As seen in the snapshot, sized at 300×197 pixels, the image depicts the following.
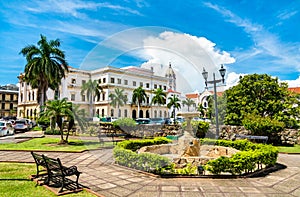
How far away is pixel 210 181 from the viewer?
6512mm

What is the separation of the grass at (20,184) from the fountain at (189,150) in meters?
4.37

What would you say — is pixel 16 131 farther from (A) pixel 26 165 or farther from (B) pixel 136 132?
(A) pixel 26 165

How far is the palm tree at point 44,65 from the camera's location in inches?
1213

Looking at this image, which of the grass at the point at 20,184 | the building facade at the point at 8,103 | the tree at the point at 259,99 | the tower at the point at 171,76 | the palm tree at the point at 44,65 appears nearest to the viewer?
the grass at the point at 20,184

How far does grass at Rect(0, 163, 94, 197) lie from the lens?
5207mm

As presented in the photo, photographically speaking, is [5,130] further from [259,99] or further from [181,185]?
[259,99]

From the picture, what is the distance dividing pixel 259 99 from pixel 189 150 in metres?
11.2

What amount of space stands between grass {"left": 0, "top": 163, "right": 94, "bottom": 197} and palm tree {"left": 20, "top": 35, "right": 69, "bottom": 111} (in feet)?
81.8

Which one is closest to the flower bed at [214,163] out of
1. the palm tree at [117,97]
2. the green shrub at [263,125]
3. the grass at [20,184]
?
the palm tree at [117,97]

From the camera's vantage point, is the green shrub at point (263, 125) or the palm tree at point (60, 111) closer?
the palm tree at point (60, 111)

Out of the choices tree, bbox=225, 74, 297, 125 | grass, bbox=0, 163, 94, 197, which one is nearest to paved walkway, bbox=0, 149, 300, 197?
grass, bbox=0, 163, 94, 197

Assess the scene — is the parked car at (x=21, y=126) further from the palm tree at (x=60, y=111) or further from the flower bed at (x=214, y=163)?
the flower bed at (x=214, y=163)

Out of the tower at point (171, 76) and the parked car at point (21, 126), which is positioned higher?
the tower at point (171, 76)

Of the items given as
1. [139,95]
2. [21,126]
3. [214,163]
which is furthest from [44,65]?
[214,163]
